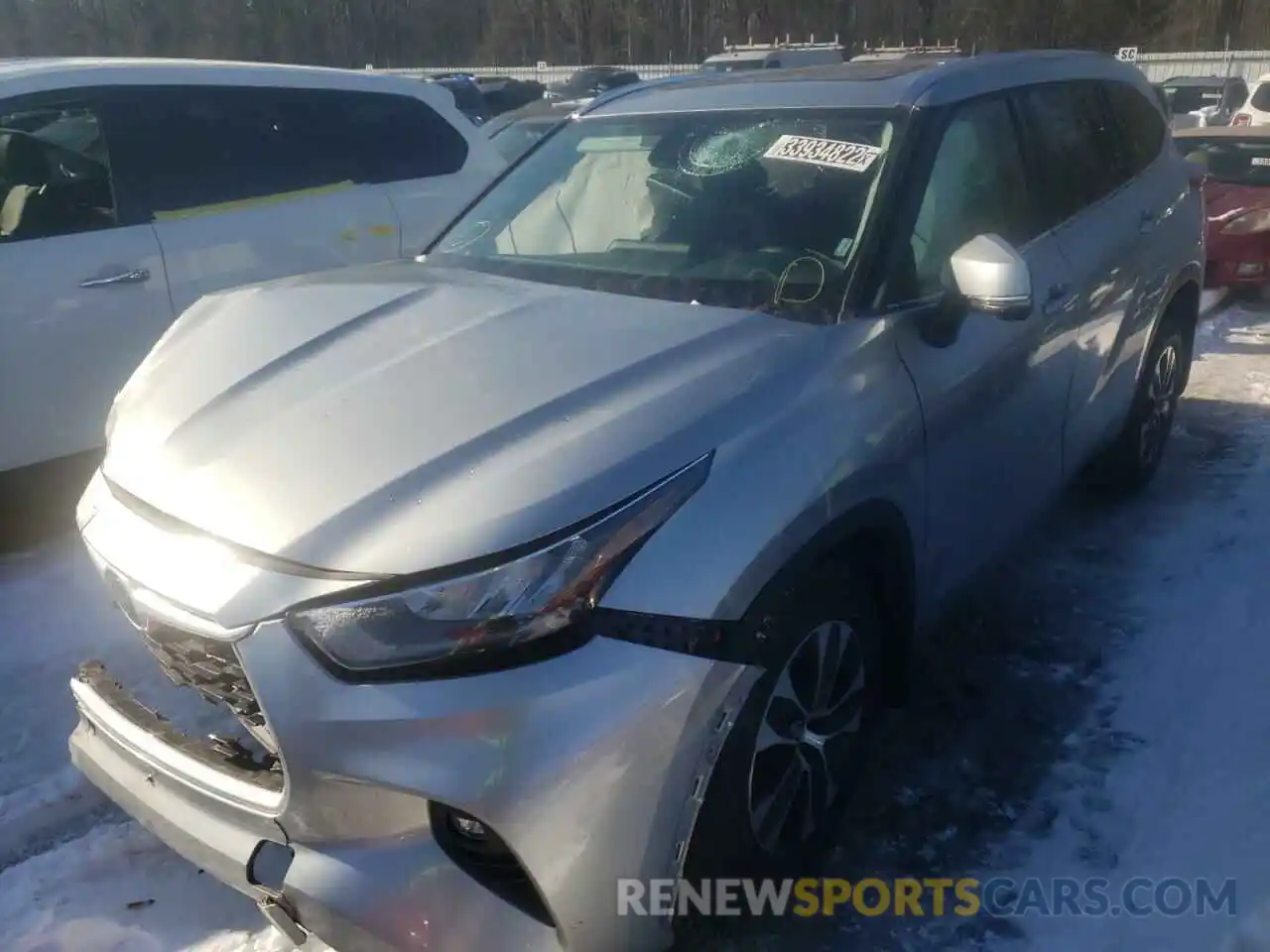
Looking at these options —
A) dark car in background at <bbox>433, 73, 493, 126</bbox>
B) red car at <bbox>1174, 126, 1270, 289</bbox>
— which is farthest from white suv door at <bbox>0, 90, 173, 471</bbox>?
dark car in background at <bbox>433, 73, 493, 126</bbox>

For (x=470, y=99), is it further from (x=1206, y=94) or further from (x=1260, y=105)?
(x=1206, y=94)

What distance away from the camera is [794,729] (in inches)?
97.7

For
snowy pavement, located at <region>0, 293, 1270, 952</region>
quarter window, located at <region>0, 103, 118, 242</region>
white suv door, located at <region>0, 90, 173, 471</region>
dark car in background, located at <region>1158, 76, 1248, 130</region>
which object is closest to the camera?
snowy pavement, located at <region>0, 293, 1270, 952</region>

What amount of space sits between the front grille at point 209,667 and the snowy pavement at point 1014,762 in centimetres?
69

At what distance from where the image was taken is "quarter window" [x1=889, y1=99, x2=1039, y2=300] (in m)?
2.99

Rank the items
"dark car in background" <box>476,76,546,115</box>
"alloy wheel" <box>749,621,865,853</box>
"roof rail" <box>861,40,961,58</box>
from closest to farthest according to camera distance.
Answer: "alloy wheel" <box>749,621,865,853</box>
"roof rail" <box>861,40,961,58</box>
"dark car in background" <box>476,76,546,115</box>

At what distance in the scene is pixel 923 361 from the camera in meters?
2.83

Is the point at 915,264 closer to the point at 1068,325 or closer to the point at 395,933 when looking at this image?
the point at 1068,325

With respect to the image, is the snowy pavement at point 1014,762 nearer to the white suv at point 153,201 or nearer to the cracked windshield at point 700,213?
the white suv at point 153,201

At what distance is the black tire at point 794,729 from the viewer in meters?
2.21

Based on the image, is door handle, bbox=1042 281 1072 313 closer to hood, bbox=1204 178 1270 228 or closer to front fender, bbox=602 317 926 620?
front fender, bbox=602 317 926 620

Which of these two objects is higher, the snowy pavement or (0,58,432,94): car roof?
(0,58,432,94): car roof

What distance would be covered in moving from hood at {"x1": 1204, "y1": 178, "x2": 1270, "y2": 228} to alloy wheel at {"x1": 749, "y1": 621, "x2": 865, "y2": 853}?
24.1 feet

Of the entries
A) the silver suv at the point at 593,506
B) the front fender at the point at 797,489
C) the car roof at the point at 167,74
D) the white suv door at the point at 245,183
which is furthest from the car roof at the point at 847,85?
the car roof at the point at 167,74
